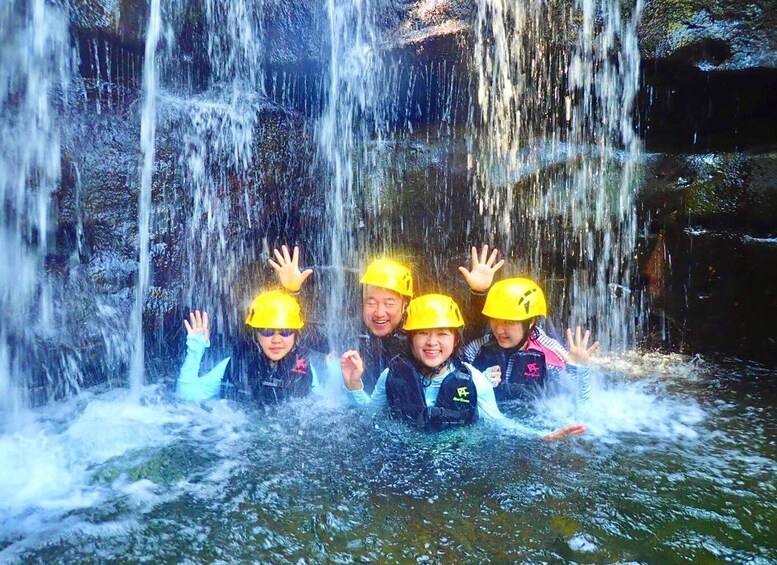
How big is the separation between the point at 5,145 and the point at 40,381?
2489mm

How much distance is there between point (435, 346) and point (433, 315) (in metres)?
0.25

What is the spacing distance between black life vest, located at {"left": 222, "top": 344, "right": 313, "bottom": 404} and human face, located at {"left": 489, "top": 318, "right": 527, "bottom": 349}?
1807 millimetres

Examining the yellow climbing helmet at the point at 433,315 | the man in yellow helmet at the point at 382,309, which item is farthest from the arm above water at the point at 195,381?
the yellow climbing helmet at the point at 433,315

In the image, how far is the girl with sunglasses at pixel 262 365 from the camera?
15.9ft

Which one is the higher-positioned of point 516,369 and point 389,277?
point 389,277

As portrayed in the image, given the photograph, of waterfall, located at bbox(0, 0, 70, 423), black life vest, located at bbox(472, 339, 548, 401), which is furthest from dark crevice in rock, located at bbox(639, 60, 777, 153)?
waterfall, located at bbox(0, 0, 70, 423)

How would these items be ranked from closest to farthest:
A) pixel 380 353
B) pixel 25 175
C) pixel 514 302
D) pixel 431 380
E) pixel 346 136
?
pixel 431 380 < pixel 514 302 < pixel 380 353 < pixel 25 175 < pixel 346 136

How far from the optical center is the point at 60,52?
19.8 ft

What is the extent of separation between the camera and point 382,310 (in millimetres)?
5164

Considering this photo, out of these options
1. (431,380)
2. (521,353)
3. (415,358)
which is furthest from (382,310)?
(521,353)

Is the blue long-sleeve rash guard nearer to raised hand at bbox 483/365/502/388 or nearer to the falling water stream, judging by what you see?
the falling water stream

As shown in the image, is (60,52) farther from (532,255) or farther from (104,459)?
(532,255)

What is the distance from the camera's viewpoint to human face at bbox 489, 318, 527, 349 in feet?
16.4

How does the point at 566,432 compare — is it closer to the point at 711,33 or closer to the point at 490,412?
the point at 490,412
